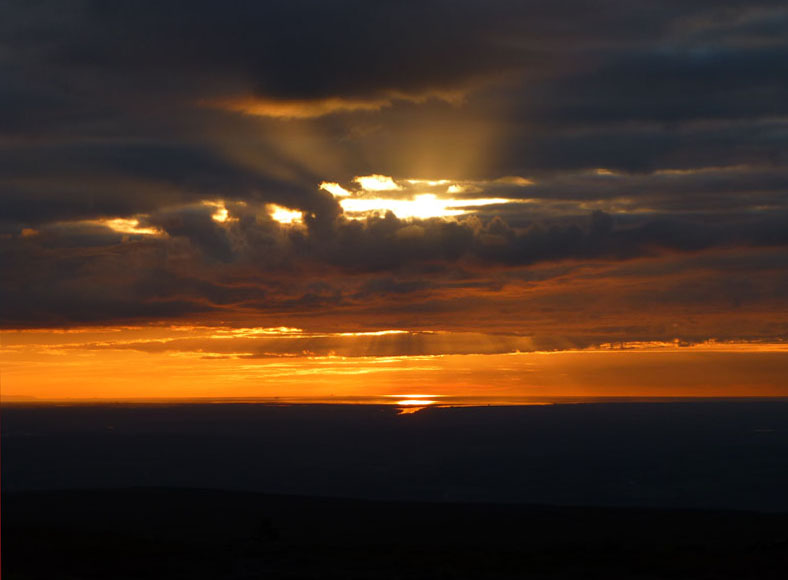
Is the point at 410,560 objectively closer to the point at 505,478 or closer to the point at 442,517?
the point at 442,517

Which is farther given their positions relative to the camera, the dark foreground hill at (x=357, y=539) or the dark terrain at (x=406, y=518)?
the dark terrain at (x=406, y=518)

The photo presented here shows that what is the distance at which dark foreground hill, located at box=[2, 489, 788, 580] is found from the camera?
2045 inches

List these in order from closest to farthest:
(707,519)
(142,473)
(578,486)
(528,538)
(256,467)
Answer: (528,538), (707,519), (578,486), (142,473), (256,467)

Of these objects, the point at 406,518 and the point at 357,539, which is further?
the point at 406,518

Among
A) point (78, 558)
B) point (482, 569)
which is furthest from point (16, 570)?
point (482, 569)

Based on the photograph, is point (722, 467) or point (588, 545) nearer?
point (588, 545)

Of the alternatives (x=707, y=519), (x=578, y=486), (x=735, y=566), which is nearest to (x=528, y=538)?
(x=707, y=519)

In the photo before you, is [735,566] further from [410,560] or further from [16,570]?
[16,570]

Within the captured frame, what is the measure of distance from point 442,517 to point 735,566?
4643 cm

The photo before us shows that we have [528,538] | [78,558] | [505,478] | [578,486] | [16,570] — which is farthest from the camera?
[505,478]

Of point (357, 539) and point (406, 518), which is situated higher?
point (357, 539)

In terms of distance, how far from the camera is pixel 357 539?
76.6 m

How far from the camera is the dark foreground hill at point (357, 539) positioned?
51.9 meters

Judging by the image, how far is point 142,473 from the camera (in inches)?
6649
